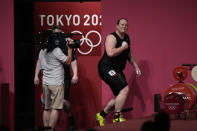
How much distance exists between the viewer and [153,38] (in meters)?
6.03

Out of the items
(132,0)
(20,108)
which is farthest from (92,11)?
(20,108)

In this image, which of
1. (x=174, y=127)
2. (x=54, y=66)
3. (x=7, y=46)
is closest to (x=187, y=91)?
(x=174, y=127)

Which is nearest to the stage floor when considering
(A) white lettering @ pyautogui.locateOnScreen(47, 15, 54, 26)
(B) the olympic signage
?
(B) the olympic signage

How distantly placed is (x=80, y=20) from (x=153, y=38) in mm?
1316

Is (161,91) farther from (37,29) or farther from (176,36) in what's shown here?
(37,29)

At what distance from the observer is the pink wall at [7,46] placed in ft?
19.0

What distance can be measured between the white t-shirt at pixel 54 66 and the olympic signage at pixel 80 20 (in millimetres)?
1548

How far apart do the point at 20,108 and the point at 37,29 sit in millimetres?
1408

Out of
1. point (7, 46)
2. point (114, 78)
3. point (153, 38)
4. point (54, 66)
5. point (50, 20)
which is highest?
point (50, 20)

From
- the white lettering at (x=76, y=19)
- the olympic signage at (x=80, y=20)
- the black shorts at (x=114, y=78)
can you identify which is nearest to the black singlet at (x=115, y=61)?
the black shorts at (x=114, y=78)

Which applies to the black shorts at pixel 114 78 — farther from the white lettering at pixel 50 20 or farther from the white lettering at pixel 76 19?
the white lettering at pixel 50 20

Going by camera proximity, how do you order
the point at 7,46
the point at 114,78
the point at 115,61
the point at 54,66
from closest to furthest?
the point at 54,66
the point at 114,78
the point at 115,61
the point at 7,46

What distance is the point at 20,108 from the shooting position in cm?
625

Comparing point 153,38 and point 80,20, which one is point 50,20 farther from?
point 153,38
